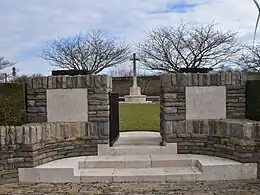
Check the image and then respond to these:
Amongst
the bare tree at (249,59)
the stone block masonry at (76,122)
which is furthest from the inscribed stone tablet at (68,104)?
the bare tree at (249,59)

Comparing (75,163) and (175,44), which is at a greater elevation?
(175,44)

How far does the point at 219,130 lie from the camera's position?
19.1 feet

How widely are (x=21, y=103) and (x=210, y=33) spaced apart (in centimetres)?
1621

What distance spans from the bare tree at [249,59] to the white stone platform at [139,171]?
464 inches

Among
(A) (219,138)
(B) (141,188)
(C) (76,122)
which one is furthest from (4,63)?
(B) (141,188)

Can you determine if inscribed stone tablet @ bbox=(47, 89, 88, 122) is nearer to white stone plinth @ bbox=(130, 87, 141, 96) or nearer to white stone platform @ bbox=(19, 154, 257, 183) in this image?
white stone platform @ bbox=(19, 154, 257, 183)

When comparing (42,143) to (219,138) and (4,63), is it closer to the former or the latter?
(219,138)

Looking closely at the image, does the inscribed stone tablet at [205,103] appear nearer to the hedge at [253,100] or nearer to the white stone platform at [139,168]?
the hedge at [253,100]

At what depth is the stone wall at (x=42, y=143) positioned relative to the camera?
5250mm

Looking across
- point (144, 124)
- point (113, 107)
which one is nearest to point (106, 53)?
point (144, 124)

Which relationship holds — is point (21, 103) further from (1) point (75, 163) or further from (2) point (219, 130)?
(2) point (219, 130)

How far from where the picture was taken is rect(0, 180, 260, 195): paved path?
4660mm

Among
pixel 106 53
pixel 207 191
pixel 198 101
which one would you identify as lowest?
pixel 207 191

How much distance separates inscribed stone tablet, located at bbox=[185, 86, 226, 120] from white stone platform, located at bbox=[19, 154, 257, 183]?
0.81 m
